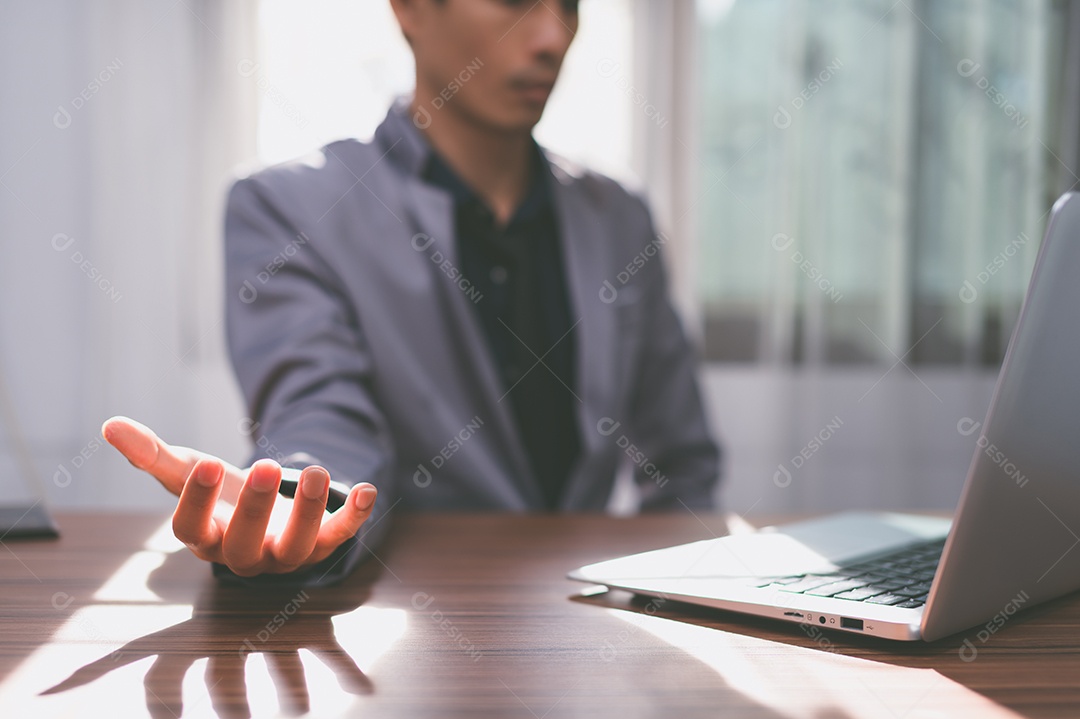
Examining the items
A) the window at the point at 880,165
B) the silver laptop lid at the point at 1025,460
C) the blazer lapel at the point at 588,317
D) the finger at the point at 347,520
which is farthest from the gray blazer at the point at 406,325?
the window at the point at 880,165

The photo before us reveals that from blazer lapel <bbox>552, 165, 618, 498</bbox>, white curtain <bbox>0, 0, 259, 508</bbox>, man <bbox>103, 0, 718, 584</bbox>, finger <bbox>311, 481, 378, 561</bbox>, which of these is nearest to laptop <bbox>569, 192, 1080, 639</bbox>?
finger <bbox>311, 481, 378, 561</bbox>

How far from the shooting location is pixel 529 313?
1216mm

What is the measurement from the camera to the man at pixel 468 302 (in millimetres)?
1040

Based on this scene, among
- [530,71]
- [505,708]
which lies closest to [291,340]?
[530,71]

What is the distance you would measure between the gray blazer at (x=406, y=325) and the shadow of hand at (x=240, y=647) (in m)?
0.37

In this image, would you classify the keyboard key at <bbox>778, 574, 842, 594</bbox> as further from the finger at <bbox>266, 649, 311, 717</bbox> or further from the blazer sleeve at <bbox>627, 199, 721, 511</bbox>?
the blazer sleeve at <bbox>627, 199, 721, 511</bbox>

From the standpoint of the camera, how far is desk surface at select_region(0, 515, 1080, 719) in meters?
0.38

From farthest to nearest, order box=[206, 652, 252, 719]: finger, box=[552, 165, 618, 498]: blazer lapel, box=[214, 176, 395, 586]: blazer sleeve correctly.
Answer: box=[552, 165, 618, 498]: blazer lapel → box=[214, 176, 395, 586]: blazer sleeve → box=[206, 652, 252, 719]: finger

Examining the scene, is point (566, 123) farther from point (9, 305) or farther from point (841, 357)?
point (9, 305)

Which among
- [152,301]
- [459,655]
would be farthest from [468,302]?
[152,301]

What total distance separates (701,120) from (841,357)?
2.32 feet

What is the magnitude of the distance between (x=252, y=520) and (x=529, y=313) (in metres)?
0.74

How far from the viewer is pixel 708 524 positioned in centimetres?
85

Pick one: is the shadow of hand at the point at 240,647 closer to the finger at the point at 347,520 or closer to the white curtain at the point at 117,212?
the finger at the point at 347,520
